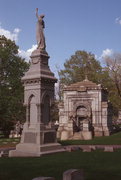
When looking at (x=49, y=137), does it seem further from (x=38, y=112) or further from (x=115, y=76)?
(x=115, y=76)

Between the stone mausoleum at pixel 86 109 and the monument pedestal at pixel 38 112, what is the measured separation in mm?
16125

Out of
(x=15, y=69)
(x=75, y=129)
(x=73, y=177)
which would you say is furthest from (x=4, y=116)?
(x=73, y=177)

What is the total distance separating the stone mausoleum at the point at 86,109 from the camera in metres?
34.2

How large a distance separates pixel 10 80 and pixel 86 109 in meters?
10.1

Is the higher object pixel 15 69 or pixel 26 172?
Result: pixel 15 69

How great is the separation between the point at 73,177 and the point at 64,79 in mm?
45097

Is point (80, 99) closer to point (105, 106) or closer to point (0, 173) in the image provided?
point (105, 106)

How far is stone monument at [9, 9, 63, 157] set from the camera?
16484 millimetres

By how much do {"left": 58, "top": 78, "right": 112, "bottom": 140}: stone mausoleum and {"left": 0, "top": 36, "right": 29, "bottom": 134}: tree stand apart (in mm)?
5787

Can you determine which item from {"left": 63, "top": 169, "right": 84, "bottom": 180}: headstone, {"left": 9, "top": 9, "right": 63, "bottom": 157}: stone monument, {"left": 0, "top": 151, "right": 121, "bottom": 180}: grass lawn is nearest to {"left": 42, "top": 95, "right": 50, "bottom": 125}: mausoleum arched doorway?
{"left": 9, "top": 9, "right": 63, "bottom": 157}: stone monument

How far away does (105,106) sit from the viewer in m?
34.4

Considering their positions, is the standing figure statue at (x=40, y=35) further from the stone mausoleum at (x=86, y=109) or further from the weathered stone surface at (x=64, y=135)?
the stone mausoleum at (x=86, y=109)

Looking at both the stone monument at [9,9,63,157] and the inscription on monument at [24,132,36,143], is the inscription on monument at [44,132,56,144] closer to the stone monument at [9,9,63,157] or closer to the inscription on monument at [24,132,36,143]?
the stone monument at [9,9,63,157]

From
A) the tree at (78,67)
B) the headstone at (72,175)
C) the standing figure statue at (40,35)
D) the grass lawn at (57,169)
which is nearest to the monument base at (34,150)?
the grass lawn at (57,169)
